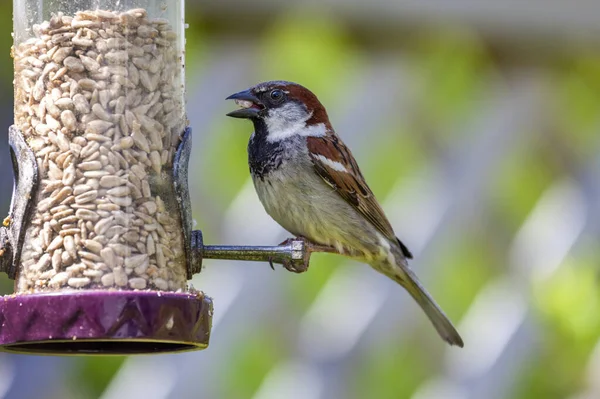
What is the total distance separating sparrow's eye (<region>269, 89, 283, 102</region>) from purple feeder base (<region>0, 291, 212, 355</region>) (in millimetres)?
891

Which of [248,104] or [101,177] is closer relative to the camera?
[101,177]

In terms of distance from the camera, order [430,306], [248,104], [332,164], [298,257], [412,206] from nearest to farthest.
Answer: [298,257] → [248,104] → [332,164] → [430,306] → [412,206]

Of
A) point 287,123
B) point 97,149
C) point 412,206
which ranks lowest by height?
point 412,206

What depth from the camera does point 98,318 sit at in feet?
7.83

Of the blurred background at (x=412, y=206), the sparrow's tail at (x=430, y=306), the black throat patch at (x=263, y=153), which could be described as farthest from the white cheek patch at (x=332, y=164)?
the blurred background at (x=412, y=206)

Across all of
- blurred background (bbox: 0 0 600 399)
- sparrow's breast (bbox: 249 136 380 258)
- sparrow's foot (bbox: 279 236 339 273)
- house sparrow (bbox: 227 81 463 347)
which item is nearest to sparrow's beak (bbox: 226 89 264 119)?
house sparrow (bbox: 227 81 463 347)

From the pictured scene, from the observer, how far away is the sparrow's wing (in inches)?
131

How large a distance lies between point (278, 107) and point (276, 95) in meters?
0.03

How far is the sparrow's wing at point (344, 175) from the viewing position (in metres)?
3.33

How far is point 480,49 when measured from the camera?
4.62m

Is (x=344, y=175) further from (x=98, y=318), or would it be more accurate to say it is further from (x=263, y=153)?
(x=98, y=318)

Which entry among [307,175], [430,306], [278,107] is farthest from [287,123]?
[430,306]

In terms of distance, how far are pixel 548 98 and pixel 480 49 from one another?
36cm

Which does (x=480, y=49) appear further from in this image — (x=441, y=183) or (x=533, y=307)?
(x=533, y=307)
